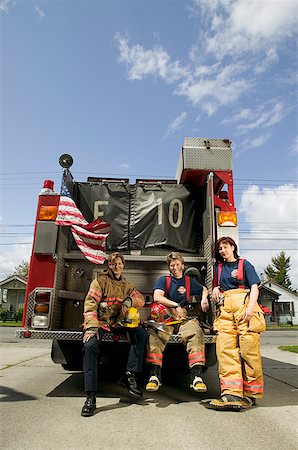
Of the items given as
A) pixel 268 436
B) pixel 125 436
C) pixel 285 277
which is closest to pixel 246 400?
pixel 268 436

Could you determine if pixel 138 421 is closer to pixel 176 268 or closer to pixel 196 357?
pixel 196 357

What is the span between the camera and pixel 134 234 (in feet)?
17.8

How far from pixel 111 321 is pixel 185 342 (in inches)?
32.0

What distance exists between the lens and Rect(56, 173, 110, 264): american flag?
439 centimetres

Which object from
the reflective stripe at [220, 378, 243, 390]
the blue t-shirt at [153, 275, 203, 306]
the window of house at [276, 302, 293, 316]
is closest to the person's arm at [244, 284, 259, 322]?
the reflective stripe at [220, 378, 243, 390]

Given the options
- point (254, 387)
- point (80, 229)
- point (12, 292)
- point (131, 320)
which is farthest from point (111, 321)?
point (12, 292)

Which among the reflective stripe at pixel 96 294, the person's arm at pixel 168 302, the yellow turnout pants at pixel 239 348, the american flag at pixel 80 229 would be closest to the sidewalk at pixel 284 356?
the yellow turnout pants at pixel 239 348

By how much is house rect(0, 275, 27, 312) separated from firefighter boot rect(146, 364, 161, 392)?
134ft

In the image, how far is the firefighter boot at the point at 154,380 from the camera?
129 inches

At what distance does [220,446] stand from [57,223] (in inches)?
115

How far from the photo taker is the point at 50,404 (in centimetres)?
345

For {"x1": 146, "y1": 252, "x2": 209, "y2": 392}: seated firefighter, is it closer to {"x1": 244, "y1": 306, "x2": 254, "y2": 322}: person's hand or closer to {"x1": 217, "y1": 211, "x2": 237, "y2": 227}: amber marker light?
{"x1": 244, "y1": 306, "x2": 254, "y2": 322}: person's hand

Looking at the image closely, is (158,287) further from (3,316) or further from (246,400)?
(3,316)

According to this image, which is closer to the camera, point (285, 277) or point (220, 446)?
point (220, 446)
